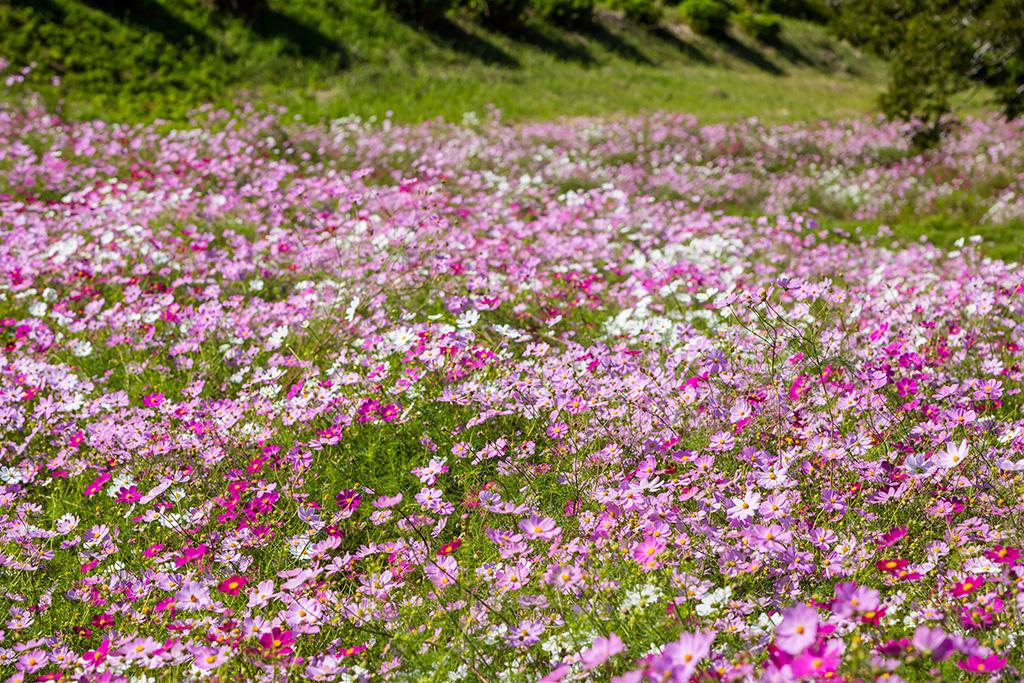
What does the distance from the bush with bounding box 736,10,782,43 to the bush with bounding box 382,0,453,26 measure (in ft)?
53.0

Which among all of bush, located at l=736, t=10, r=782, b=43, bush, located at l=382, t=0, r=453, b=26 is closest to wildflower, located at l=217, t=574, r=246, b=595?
bush, located at l=382, t=0, r=453, b=26

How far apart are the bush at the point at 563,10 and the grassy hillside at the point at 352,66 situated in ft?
1.79

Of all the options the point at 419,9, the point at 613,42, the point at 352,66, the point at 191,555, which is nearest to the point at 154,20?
the point at 352,66

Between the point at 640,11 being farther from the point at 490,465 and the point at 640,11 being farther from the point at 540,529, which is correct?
the point at 540,529

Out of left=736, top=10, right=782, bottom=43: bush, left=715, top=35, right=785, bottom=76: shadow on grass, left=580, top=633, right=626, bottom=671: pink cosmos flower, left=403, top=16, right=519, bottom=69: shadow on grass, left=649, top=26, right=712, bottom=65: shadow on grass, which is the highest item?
left=736, top=10, right=782, bottom=43: bush

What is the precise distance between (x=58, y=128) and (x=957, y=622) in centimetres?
1155

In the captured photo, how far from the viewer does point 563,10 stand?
2408 centimetres

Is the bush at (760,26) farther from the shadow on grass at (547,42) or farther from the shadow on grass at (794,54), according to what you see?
the shadow on grass at (547,42)

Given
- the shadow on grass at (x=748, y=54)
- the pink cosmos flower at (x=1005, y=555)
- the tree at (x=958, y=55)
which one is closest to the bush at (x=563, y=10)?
the shadow on grass at (x=748, y=54)

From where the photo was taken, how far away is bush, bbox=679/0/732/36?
96.6ft

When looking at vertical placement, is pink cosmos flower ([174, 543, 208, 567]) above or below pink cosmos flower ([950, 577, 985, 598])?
below

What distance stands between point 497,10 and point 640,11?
7.34 meters

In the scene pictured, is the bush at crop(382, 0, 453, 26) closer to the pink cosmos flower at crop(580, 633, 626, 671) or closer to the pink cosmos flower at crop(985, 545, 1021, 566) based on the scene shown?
the pink cosmos flower at crop(985, 545, 1021, 566)

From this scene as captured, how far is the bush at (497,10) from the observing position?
21.8 meters
